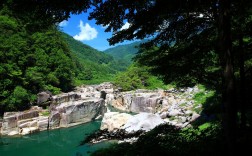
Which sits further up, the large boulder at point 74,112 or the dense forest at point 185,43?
the dense forest at point 185,43

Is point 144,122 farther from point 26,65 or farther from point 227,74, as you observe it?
point 26,65

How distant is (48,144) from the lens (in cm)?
2066

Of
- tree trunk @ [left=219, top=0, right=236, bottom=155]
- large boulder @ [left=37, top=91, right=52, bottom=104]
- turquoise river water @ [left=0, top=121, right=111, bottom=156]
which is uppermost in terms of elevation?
tree trunk @ [left=219, top=0, right=236, bottom=155]

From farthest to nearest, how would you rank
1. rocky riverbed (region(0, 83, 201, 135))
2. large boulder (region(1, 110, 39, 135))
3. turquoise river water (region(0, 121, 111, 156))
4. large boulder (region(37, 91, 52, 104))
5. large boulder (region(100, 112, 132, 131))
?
1. large boulder (region(37, 91, 52, 104))
2. large boulder (region(1, 110, 39, 135))
3. large boulder (region(100, 112, 132, 131))
4. rocky riverbed (region(0, 83, 201, 135))
5. turquoise river water (region(0, 121, 111, 156))

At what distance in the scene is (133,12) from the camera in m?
5.35

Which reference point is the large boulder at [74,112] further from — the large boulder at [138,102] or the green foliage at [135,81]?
the green foliage at [135,81]

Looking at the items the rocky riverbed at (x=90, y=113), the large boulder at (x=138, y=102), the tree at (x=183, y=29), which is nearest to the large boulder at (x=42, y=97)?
the rocky riverbed at (x=90, y=113)

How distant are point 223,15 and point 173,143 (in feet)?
13.7

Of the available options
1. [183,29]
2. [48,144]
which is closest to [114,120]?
[48,144]

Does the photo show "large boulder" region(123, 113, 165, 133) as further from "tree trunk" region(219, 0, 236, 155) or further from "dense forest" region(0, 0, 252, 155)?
"tree trunk" region(219, 0, 236, 155)

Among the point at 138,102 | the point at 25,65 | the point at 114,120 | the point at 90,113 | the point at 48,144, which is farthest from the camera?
the point at 25,65

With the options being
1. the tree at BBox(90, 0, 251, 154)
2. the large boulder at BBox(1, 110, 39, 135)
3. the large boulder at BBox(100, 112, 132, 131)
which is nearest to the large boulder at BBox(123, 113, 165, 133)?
the large boulder at BBox(100, 112, 132, 131)

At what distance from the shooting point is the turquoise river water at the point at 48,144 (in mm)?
18500

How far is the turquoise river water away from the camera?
1850cm
